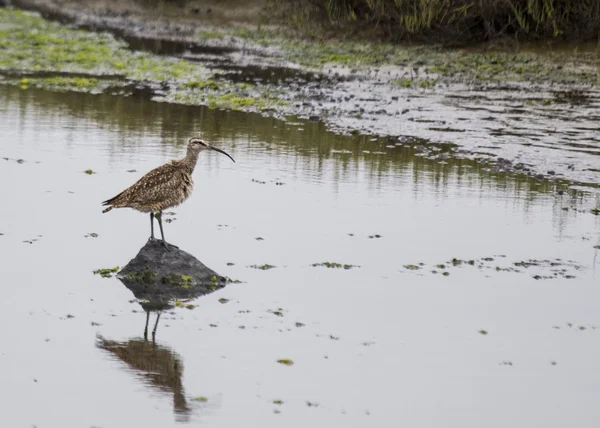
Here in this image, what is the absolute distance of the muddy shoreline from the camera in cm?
1661

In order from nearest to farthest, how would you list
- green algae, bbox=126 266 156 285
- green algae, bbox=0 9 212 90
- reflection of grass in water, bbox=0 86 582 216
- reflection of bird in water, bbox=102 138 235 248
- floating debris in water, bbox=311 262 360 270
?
1. green algae, bbox=126 266 156 285
2. reflection of bird in water, bbox=102 138 235 248
3. floating debris in water, bbox=311 262 360 270
4. reflection of grass in water, bbox=0 86 582 216
5. green algae, bbox=0 9 212 90

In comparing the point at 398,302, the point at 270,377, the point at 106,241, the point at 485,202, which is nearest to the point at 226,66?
the point at 485,202

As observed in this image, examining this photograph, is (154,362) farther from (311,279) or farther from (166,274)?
(311,279)

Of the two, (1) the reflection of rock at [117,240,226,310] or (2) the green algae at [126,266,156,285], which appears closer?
(1) the reflection of rock at [117,240,226,310]

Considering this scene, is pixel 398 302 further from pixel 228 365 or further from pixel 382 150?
pixel 382 150

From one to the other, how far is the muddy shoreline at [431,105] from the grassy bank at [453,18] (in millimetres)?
1992

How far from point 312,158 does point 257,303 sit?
689 centimetres

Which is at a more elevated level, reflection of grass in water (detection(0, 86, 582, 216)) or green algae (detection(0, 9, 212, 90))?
green algae (detection(0, 9, 212, 90))

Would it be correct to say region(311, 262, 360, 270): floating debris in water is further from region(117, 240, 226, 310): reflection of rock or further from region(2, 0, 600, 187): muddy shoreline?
region(2, 0, 600, 187): muddy shoreline

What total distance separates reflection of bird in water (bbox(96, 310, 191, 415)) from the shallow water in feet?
0.07

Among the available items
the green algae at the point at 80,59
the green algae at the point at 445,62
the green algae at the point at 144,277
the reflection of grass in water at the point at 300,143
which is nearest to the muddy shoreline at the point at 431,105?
the green algae at the point at 445,62

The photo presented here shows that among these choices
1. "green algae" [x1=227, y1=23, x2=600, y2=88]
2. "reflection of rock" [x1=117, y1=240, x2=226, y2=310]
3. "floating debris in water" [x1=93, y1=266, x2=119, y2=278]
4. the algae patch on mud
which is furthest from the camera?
"green algae" [x1=227, y1=23, x2=600, y2=88]

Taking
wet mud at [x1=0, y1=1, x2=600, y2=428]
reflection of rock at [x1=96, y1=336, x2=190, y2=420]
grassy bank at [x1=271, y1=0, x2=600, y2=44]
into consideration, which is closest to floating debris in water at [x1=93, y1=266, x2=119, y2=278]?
wet mud at [x1=0, y1=1, x2=600, y2=428]

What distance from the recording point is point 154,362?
8117mm
